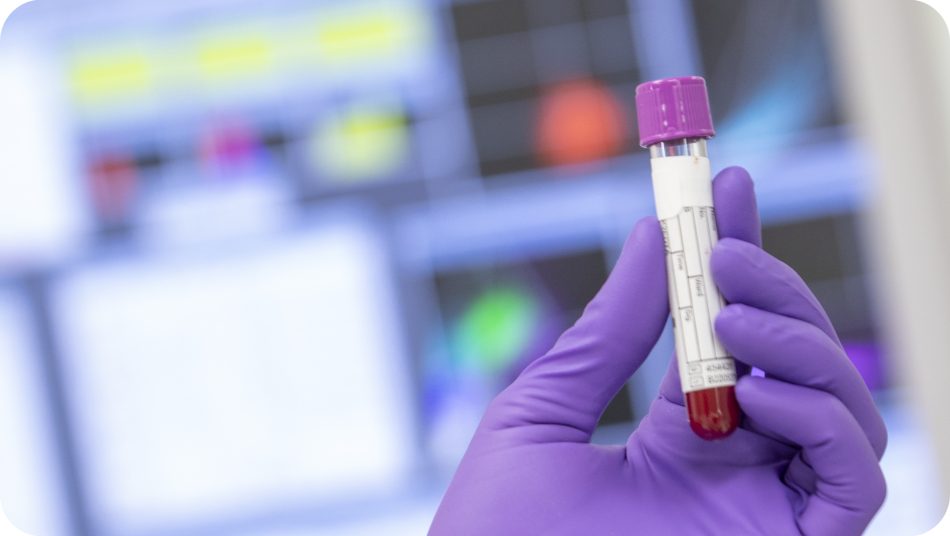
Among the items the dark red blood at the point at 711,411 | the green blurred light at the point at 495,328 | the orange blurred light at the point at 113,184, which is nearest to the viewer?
the dark red blood at the point at 711,411

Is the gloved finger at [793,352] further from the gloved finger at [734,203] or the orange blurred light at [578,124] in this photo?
the orange blurred light at [578,124]

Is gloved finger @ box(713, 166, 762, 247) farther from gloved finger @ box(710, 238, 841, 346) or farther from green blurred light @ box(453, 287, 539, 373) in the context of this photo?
green blurred light @ box(453, 287, 539, 373)

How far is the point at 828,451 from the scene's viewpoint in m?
0.73

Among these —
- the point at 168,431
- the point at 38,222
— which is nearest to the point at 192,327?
the point at 168,431

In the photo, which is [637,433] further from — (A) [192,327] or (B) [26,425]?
(B) [26,425]

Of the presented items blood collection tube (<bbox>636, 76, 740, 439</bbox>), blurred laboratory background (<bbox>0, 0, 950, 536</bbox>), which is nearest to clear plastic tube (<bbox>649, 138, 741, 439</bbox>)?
blood collection tube (<bbox>636, 76, 740, 439</bbox>)

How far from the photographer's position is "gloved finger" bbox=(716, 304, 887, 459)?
2.30ft

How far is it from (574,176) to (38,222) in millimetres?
984

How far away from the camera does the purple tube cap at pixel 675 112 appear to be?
27.7 inches

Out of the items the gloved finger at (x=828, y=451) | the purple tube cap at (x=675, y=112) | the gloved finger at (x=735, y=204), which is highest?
the purple tube cap at (x=675, y=112)

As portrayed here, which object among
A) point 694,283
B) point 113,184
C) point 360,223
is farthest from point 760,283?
point 113,184

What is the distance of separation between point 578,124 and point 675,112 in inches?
45.1

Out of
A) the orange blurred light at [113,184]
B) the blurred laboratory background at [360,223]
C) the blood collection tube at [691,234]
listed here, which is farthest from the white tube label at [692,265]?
the orange blurred light at [113,184]

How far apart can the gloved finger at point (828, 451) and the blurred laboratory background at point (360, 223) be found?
102 centimetres
